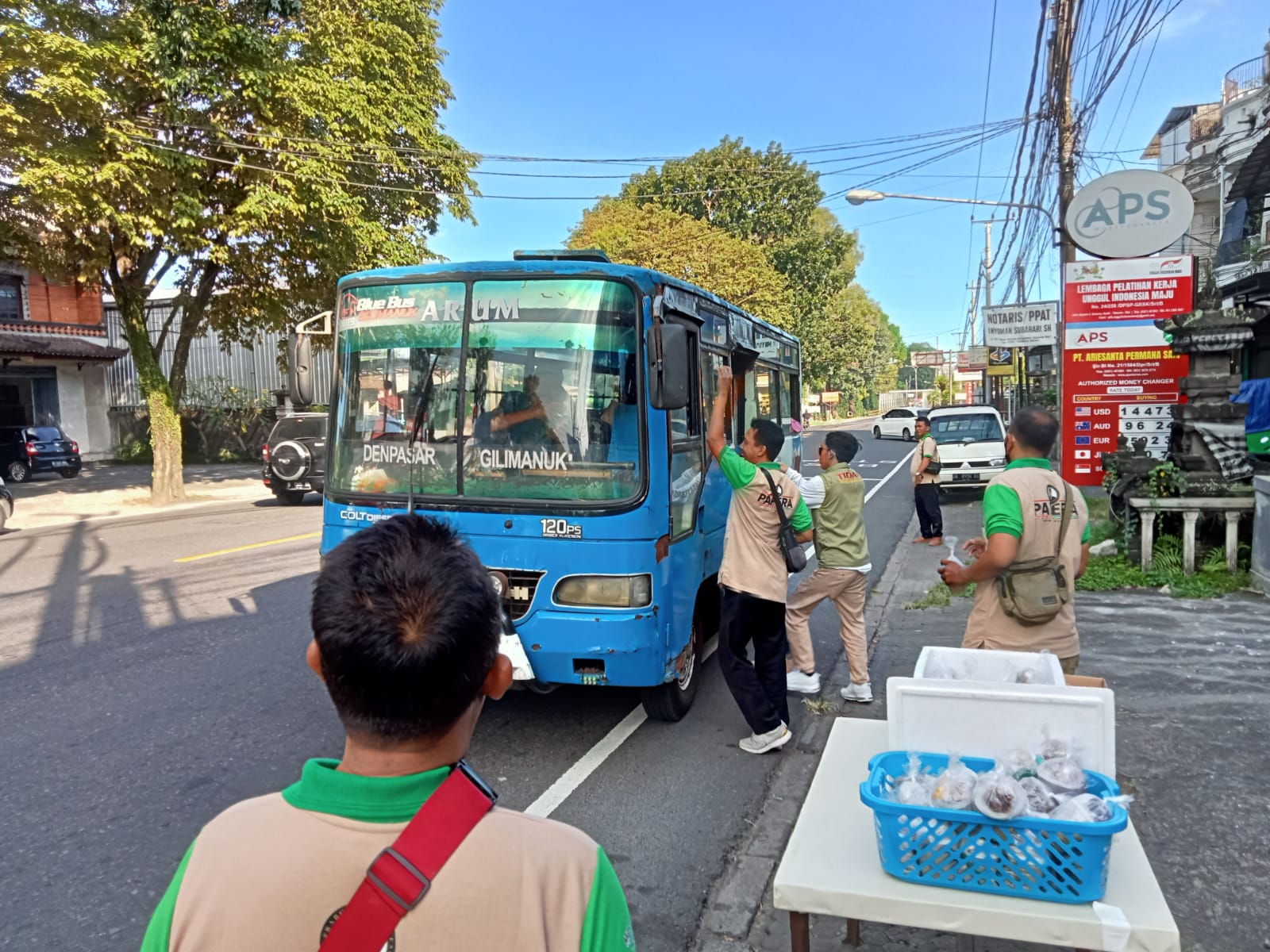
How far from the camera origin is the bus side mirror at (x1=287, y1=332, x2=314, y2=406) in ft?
19.6

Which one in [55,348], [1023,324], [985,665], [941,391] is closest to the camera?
[985,665]

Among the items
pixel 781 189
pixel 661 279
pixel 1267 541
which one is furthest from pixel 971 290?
pixel 661 279

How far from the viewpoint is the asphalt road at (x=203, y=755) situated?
371cm

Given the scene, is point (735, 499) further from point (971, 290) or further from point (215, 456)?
point (971, 290)

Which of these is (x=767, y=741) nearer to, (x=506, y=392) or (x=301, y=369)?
(x=506, y=392)

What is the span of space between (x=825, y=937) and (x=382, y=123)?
63.1 ft

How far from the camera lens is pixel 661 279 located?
17.1 ft

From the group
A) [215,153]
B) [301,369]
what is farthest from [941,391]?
[301,369]

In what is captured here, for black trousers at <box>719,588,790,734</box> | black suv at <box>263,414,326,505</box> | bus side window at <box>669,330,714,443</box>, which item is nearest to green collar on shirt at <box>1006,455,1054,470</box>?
black trousers at <box>719,588,790,734</box>

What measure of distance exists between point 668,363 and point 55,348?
1112 inches

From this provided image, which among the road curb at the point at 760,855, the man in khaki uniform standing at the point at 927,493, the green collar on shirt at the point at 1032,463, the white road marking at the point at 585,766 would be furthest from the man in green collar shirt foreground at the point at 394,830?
the man in khaki uniform standing at the point at 927,493

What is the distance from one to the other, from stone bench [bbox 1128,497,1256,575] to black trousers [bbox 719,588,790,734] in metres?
5.69

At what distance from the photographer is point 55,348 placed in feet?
87.9

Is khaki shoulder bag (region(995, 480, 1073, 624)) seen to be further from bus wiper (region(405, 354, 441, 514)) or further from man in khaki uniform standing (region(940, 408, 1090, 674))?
bus wiper (region(405, 354, 441, 514))
